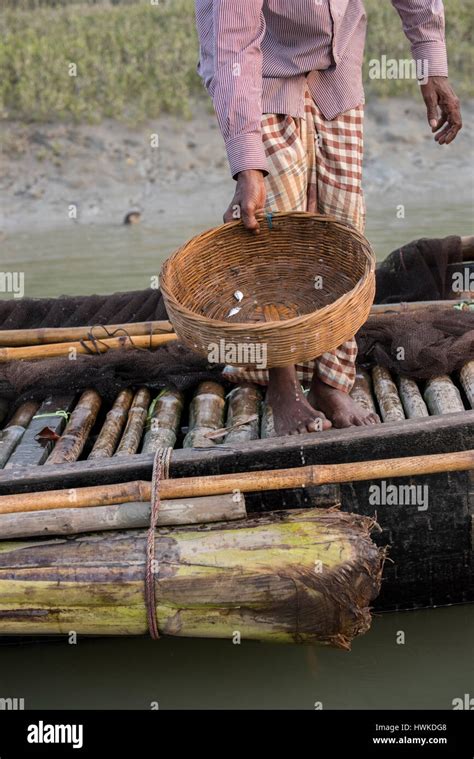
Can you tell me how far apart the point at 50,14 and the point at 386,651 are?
9.13 metres

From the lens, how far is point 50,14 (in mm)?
10680

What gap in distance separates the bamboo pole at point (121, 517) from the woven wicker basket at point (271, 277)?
0.40 m

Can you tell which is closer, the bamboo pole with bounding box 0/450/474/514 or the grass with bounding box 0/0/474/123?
the bamboo pole with bounding box 0/450/474/514

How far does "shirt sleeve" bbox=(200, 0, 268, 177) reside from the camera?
9.78ft

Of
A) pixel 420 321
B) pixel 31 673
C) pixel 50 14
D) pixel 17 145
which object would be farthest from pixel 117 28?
pixel 31 673

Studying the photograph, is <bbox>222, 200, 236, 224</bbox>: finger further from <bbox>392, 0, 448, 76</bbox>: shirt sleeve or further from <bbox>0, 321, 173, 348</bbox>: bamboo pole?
<bbox>0, 321, 173, 348</bbox>: bamboo pole

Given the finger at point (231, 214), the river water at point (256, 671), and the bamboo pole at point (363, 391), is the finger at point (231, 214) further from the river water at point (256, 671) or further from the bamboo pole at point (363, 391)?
the river water at point (256, 671)

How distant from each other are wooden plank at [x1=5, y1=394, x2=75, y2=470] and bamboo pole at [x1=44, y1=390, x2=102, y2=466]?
0.04 metres

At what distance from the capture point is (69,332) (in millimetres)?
4250

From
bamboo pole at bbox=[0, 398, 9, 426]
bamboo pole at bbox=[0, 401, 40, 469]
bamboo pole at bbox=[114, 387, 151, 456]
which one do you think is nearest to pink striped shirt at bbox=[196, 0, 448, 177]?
bamboo pole at bbox=[114, 387, 151, 456]

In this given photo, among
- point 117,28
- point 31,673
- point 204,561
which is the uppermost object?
point 117,28

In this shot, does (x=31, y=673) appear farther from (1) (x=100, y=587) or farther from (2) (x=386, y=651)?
(2) (x=386, y=651)

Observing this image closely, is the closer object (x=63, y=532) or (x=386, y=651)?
(x=63, y=532)

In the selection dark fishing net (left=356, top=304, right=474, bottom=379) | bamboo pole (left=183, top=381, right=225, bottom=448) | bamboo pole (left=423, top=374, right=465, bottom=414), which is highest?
dark fishing net (left=356, top=304, right=474, bottom=379)
